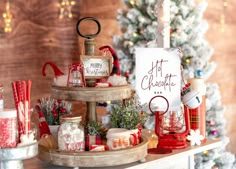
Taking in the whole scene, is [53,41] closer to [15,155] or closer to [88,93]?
[88,93]

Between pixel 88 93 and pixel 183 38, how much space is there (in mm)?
2041

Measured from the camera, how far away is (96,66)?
180 centimetres

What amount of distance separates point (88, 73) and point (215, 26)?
329 cm

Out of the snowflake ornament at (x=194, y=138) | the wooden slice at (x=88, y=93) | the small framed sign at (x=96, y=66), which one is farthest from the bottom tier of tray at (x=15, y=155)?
the snowflake ornament at (x=194, y=138)

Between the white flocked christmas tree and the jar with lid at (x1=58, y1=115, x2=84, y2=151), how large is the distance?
2.05m

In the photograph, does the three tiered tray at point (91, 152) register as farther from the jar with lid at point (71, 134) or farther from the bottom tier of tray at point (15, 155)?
the bottom tier of tray at point (15, 155)

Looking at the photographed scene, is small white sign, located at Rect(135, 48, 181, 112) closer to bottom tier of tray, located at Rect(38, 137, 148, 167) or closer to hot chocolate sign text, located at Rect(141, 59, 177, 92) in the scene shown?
hot chocolate sign text, located at Rect(141, 59, 177, 92)

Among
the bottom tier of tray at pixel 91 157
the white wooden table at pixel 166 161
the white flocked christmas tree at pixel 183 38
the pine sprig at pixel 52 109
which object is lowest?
the white wooden table at pixel 166 161

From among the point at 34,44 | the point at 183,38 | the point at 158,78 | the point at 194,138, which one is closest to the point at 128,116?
the point at 158,78

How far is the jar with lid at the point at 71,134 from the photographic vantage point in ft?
5.39

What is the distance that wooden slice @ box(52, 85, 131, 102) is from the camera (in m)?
1.70

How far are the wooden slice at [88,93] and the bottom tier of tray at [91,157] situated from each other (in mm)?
208

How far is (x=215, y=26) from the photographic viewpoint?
4.80 m

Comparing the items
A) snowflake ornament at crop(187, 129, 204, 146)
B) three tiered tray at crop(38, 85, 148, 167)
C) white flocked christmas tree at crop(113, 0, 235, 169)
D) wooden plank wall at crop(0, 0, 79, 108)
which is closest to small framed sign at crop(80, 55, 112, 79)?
three tiered tray at crop(38, 85, 148, 167)
